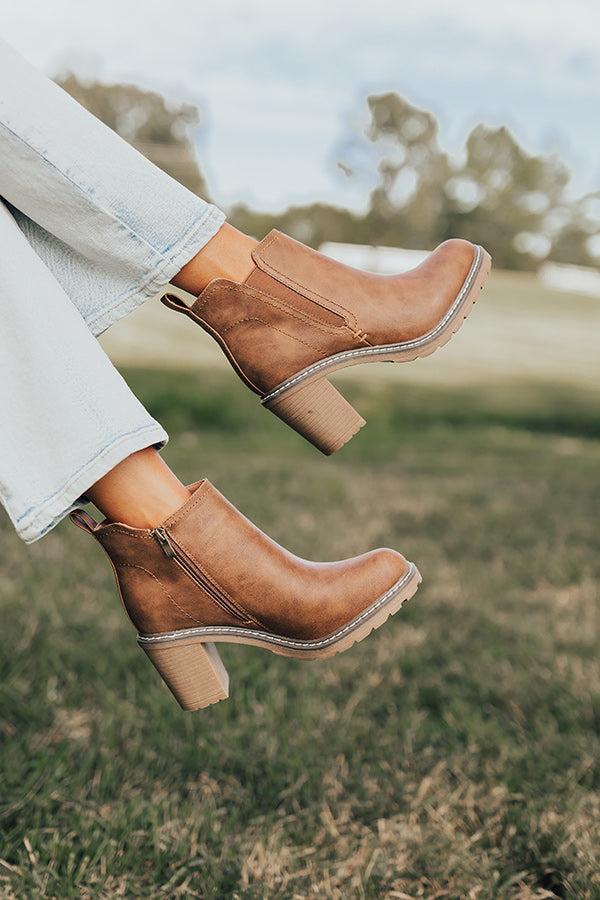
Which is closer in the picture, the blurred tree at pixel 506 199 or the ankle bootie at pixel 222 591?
the ankle bootie at pixel 222 591

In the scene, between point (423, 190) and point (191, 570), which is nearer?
point (191, 570)

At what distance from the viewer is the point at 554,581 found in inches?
139

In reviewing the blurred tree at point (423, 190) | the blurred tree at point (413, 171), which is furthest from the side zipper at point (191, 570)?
the blurred tree at point (413, 171)

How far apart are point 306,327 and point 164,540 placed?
1.43 ft

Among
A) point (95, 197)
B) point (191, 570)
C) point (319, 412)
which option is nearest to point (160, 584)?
point (191, 570)

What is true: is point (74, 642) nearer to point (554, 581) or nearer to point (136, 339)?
point (554, 581)

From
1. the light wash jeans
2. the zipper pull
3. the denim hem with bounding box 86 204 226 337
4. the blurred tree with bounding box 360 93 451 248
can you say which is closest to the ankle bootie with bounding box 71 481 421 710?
the zipper pull

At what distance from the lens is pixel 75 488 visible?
1.45m

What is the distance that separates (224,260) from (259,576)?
0.52 m

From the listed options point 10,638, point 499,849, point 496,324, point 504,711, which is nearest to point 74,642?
point 10,638

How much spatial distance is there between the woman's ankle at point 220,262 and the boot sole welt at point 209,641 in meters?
0.58

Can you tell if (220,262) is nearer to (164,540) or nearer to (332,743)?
(164,540)

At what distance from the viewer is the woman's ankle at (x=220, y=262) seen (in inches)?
62.8

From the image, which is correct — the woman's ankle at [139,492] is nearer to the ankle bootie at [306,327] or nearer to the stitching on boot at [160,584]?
the stitching on boot at [160,584]
